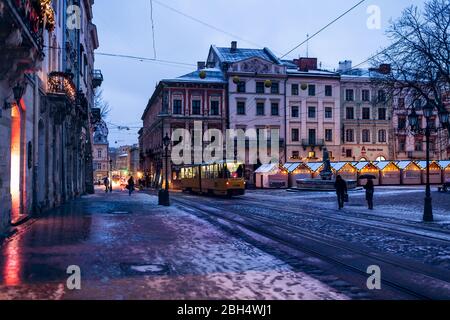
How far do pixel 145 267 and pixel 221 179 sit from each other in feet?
90.4

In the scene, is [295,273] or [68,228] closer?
[295,273]

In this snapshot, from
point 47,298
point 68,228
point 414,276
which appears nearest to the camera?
point 47,298

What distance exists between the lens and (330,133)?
63.2m

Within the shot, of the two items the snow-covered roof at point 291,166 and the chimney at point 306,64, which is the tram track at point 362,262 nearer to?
the snow-covered roof at point 291,166

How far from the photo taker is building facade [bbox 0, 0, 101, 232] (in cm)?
1289

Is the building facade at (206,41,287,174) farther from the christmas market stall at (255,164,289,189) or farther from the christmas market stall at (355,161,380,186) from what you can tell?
the christmas market stall at (355,161,380,186)

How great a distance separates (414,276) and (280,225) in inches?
336

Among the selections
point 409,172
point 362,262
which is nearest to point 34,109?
point 362,262

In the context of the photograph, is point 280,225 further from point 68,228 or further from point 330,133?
point 330,133

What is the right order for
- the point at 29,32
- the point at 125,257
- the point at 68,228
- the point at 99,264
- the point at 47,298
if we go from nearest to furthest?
1. the point at 47,298
2. the point at 99,264
3. the point at 125,257
4. the point at 29,32
5. the point at 68,228

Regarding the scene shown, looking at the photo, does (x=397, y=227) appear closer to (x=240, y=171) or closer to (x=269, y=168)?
(x=240, y=171)

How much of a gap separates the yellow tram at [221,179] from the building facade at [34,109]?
10.6m

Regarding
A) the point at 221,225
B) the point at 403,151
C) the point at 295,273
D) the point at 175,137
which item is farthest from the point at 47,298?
the point at 403,151

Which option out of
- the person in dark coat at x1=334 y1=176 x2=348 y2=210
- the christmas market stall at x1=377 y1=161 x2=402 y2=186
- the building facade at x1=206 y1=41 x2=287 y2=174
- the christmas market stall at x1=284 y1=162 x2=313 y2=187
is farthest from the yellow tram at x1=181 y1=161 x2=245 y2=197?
the christmas market stall at x1=377 y1=161 x2=402 y2=186
